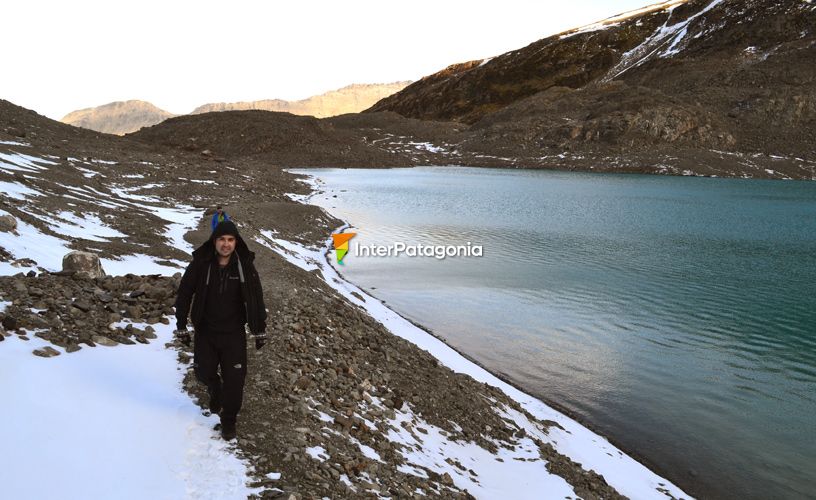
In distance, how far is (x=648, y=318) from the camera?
2412 cm

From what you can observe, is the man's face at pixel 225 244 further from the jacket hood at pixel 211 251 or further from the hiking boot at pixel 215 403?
the hiking boot at pixel 215 403

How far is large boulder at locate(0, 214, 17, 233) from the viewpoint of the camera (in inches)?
549

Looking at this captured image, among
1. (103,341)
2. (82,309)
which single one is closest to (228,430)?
(103,341)

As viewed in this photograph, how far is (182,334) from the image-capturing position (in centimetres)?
754

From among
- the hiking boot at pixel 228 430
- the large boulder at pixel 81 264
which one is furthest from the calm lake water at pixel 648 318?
the large boulder at pixel 81 264

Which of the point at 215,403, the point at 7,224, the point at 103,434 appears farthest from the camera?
the point at 7,224

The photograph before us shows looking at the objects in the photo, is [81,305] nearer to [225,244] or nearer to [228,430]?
[228,430]

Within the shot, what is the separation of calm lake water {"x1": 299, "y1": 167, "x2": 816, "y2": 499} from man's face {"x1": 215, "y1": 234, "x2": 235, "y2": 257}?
38.7ft

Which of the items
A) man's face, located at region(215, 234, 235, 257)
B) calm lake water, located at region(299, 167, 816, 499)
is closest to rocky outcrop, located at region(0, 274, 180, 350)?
man's face, located at region(215, 234, 235, 257)

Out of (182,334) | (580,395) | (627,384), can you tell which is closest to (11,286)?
(182,334)

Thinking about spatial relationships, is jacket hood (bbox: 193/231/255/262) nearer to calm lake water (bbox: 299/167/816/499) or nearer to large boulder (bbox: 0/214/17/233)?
large boulder (bbox: 0/214/17/233)

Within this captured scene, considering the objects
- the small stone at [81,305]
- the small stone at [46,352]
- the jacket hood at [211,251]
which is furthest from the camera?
the small stone at [81,305]

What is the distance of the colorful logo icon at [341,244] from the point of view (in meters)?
33.9
